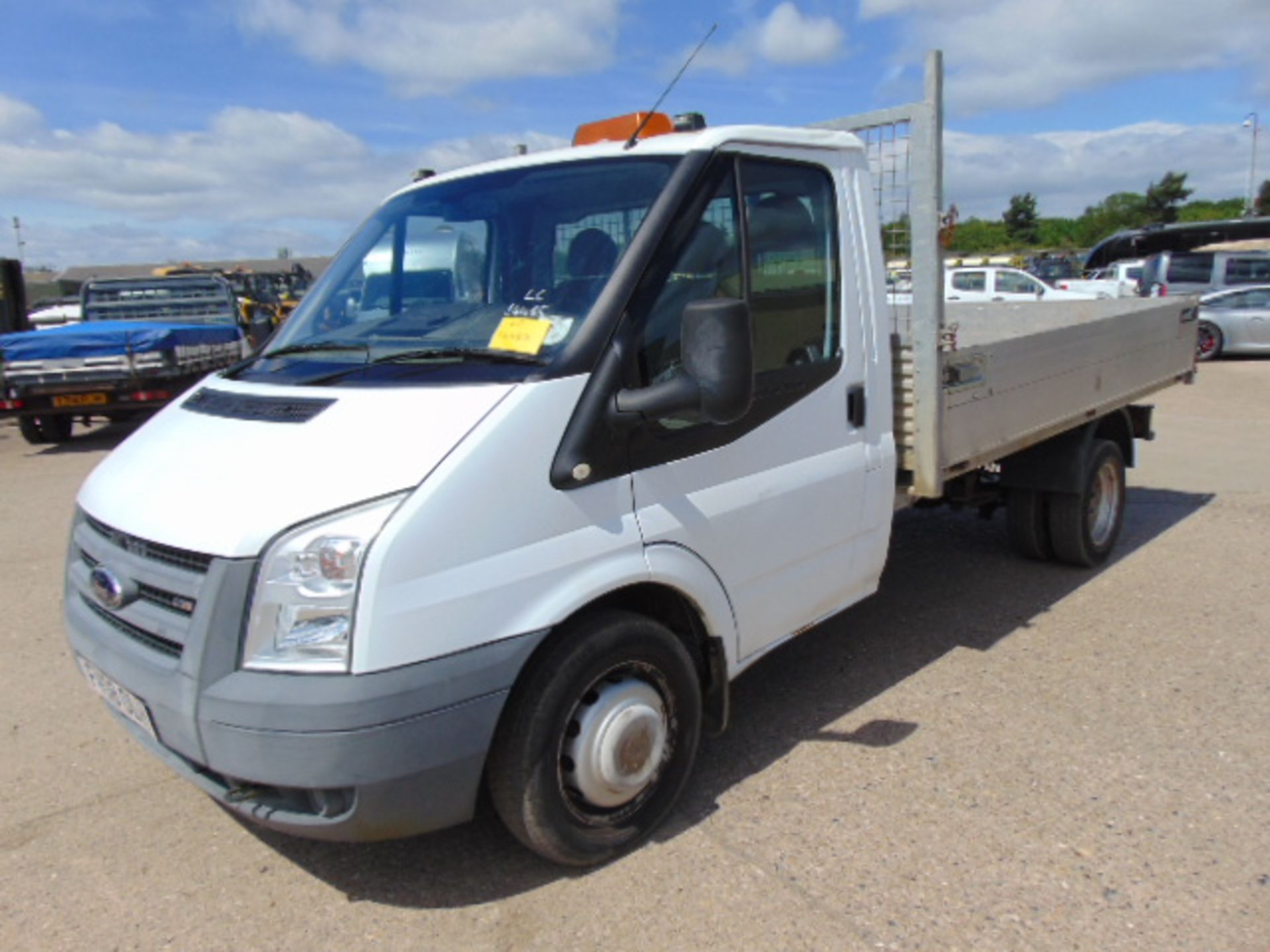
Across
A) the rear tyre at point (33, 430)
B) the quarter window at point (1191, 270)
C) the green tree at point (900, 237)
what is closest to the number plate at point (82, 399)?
the rear tyre at point (33, 430)

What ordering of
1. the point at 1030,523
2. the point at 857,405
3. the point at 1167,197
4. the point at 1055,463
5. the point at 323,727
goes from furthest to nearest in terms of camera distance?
the point at 1167,197 → the point at 1030,523 → the point at 1055,463 → the point at 857,405 → the point at 323,727

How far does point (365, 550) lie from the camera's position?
2488 mm

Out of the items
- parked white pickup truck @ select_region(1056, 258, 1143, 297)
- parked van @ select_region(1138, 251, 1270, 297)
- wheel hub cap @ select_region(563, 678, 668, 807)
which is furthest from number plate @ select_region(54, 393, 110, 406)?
parked van @ select_region(1138, 251, 1270, 297)

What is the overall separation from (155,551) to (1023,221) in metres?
78.9

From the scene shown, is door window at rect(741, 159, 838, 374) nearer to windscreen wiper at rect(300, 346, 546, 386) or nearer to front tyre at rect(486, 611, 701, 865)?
windscreen wiper at rect(300, 346, 546, 386)

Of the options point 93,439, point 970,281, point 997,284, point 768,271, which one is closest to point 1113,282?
point 997,284

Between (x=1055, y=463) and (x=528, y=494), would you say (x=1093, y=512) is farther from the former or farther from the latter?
(x=528, y=494)

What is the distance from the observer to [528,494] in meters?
2.76

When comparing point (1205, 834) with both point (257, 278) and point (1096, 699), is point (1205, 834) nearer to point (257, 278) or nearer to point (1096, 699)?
point (1096, 699)

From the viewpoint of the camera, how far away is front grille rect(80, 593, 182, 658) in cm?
269

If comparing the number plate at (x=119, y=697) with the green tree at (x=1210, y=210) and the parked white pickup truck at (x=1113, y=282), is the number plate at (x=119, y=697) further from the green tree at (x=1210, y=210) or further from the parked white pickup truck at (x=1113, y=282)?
the green tree at (x=1210, y=210)

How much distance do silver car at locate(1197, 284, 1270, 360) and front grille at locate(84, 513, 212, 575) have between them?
1961 cm

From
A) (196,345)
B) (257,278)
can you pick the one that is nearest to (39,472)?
(196,345)

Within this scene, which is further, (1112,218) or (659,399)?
(1112,218)
